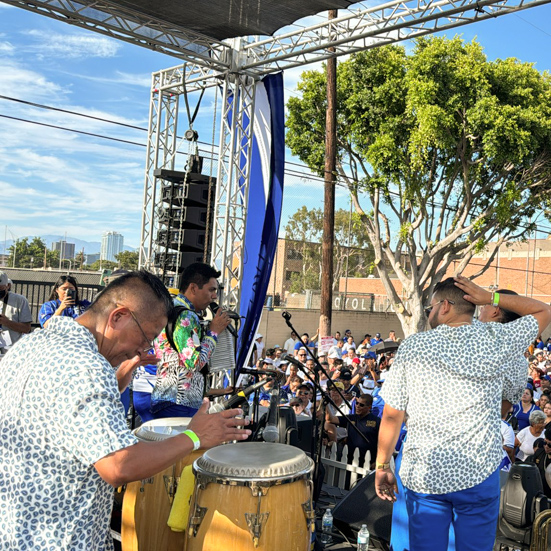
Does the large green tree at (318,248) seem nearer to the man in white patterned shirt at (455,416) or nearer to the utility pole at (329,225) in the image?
the utility pole at (329,225)

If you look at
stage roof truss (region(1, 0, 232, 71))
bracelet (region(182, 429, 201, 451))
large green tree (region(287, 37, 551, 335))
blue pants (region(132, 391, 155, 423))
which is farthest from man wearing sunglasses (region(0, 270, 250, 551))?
large green tree (region(287, 37, 551, 335))

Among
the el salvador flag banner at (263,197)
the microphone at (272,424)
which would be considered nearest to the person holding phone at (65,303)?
the microphone at (272,424)

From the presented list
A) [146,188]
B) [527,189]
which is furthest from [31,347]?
[527,189]

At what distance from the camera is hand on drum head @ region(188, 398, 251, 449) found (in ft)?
6.74

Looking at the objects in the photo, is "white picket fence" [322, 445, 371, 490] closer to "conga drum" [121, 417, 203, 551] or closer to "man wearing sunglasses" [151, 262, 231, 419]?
"man wearing sunglasses" [151, 262, 231, 419]

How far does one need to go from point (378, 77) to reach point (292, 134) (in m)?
3.04

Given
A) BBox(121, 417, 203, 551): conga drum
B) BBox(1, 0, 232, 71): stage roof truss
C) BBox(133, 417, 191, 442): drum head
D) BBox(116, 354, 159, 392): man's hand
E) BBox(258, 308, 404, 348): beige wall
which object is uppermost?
BBox(1, 0, 232, 71): stage roof truss

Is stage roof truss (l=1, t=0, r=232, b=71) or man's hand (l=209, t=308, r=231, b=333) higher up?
stage roof truss (l=1, t=0, r=232, b=71)

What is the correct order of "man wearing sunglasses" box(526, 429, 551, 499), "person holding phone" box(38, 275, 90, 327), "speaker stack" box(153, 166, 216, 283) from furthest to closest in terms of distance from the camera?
1. "speaker stack" box(153, 166, 216, 283)
2. "man wearing sunglasses" box(526, 429, 551, 499)
3. "person holding phone" box(38, 275, 90, 327)

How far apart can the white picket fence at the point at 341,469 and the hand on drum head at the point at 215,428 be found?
12.5 feet

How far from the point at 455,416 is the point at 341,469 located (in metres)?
3.52

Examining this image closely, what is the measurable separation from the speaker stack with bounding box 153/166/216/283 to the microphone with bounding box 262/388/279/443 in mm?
5047

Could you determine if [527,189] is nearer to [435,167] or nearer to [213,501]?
[435,167]

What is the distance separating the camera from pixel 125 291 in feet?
6.63
